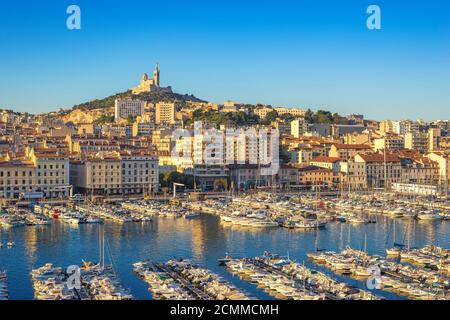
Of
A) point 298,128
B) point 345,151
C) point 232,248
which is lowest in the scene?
point 232,248

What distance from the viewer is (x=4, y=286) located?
28.9 ft

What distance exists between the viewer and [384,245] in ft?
42.7

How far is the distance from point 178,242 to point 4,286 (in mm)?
4782

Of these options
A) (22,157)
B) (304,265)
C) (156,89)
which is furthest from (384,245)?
(156,89)

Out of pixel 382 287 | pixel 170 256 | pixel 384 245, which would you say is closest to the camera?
pixel 382 287

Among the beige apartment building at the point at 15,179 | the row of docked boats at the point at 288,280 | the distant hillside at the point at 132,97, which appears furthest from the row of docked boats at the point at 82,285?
the distant hillside at the point at 132,97

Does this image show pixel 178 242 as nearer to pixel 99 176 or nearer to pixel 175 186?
pixel 99 176

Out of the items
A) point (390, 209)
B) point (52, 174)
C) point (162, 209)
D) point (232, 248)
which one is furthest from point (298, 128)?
point (232, 248)

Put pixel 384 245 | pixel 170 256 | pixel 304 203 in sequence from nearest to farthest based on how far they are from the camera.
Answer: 1. pixel 170 256
2. pixel 384 245
3. pixel 304 203

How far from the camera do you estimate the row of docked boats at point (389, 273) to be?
8.70 metres

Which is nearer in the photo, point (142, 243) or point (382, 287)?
point (382, 287)
